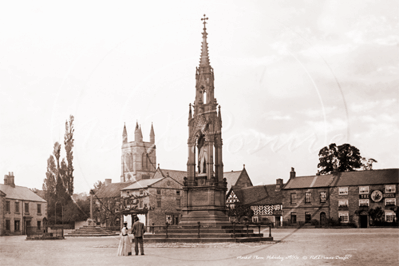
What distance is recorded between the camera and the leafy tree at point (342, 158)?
74562mm

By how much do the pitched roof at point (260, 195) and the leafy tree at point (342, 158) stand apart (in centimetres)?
863

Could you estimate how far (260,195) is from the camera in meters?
79.6

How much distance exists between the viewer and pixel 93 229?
5100 centimetres

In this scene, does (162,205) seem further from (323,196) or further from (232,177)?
(232,177)

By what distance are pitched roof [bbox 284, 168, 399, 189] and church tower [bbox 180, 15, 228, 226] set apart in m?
40.1

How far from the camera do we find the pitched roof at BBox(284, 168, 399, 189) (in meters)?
62.8

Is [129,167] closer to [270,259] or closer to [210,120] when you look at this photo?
[210,120]

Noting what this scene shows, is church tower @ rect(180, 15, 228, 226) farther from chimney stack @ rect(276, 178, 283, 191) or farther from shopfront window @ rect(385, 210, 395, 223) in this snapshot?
chimney stack @ rect(276, 178, 283, 191)

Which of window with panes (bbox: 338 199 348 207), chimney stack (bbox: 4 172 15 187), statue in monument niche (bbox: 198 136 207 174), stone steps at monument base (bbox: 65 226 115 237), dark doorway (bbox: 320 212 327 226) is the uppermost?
statue in monument niche (bbox: 198 136 207 174)

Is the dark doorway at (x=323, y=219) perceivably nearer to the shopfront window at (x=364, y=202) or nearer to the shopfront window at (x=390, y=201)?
the shopfront window at (x=364, y=202)

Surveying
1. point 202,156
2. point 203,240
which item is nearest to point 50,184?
point 202,156

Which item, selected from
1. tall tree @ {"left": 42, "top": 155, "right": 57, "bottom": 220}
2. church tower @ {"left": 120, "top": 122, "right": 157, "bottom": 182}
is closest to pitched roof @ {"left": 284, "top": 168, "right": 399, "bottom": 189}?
tall tree @ {"left": 42, "top": 155, "right": 57, "bottom": 220}

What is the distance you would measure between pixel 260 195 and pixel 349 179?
17.6 meters

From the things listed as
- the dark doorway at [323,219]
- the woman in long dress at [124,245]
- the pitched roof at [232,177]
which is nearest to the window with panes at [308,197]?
the dark doorway at [323,219]
